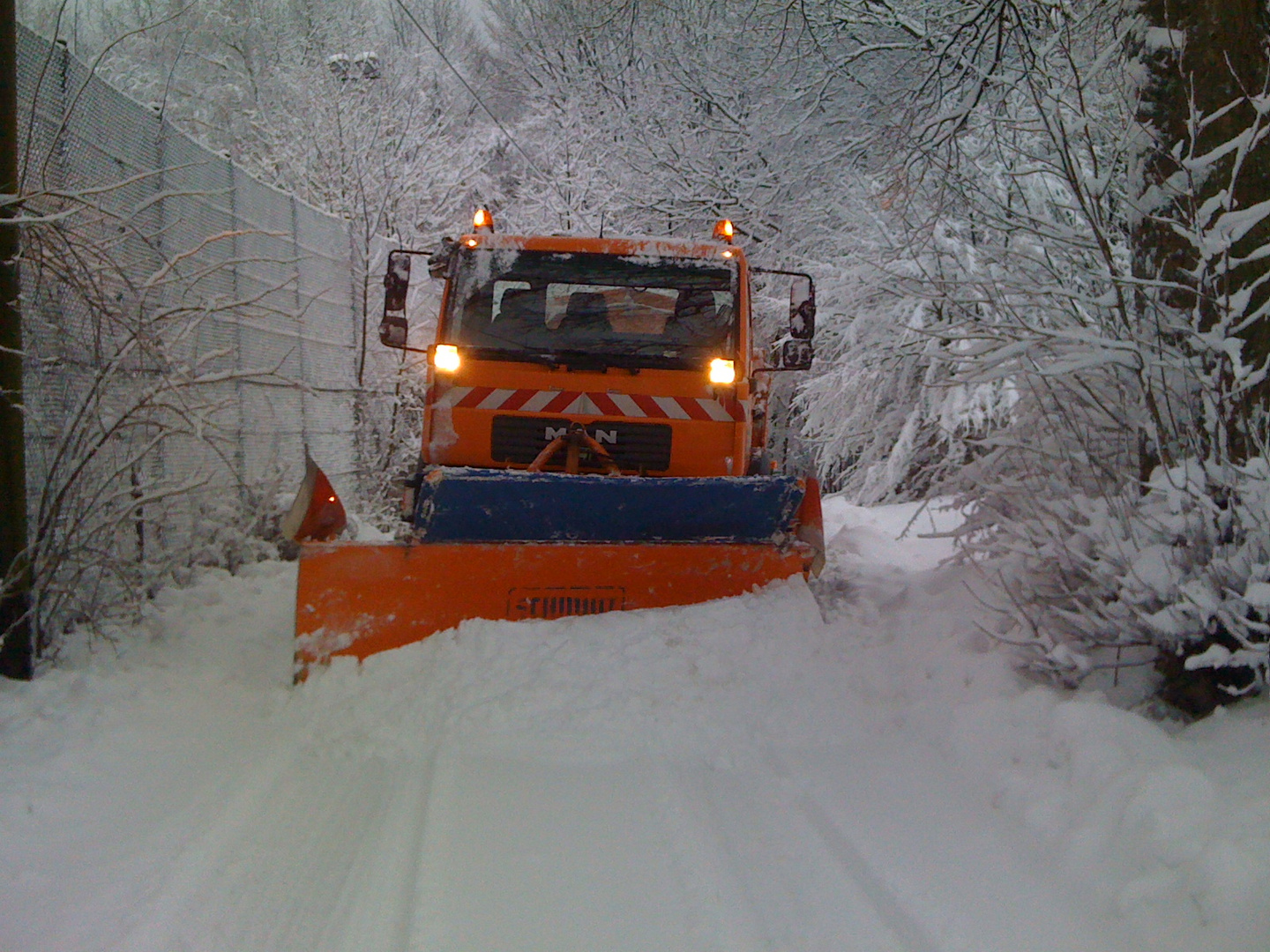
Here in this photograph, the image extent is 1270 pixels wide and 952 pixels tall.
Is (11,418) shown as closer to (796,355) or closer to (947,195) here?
(796,355)

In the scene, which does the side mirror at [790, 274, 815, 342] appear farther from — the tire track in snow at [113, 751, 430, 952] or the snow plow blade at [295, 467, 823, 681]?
the tire track in snow at [113, 751, 430, 952]

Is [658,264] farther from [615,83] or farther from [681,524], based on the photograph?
[615,83]

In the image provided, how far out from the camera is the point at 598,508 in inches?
184

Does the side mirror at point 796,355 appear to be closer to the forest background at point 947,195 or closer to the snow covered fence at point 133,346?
the forest background at point 947,195

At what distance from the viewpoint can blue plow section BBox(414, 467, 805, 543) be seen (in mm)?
4559

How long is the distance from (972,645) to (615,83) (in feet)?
44.0

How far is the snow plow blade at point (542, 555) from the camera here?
174 inches

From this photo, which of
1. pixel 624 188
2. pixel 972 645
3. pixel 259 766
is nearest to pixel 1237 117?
pixel 972 645

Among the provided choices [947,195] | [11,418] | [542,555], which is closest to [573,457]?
[542,555]

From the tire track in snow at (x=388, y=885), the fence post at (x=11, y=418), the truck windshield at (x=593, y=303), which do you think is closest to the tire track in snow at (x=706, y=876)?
the tire track in snow at (x=388, y=885)

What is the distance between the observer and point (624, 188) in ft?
47.0

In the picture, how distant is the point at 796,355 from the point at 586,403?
144cm

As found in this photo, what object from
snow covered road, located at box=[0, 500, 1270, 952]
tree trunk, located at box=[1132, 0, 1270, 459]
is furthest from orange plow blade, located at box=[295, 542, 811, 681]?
tree trunk, located at box=[1132, 0, 1270, 459]

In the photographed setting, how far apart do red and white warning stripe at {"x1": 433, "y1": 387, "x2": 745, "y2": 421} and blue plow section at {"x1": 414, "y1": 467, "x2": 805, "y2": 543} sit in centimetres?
87
